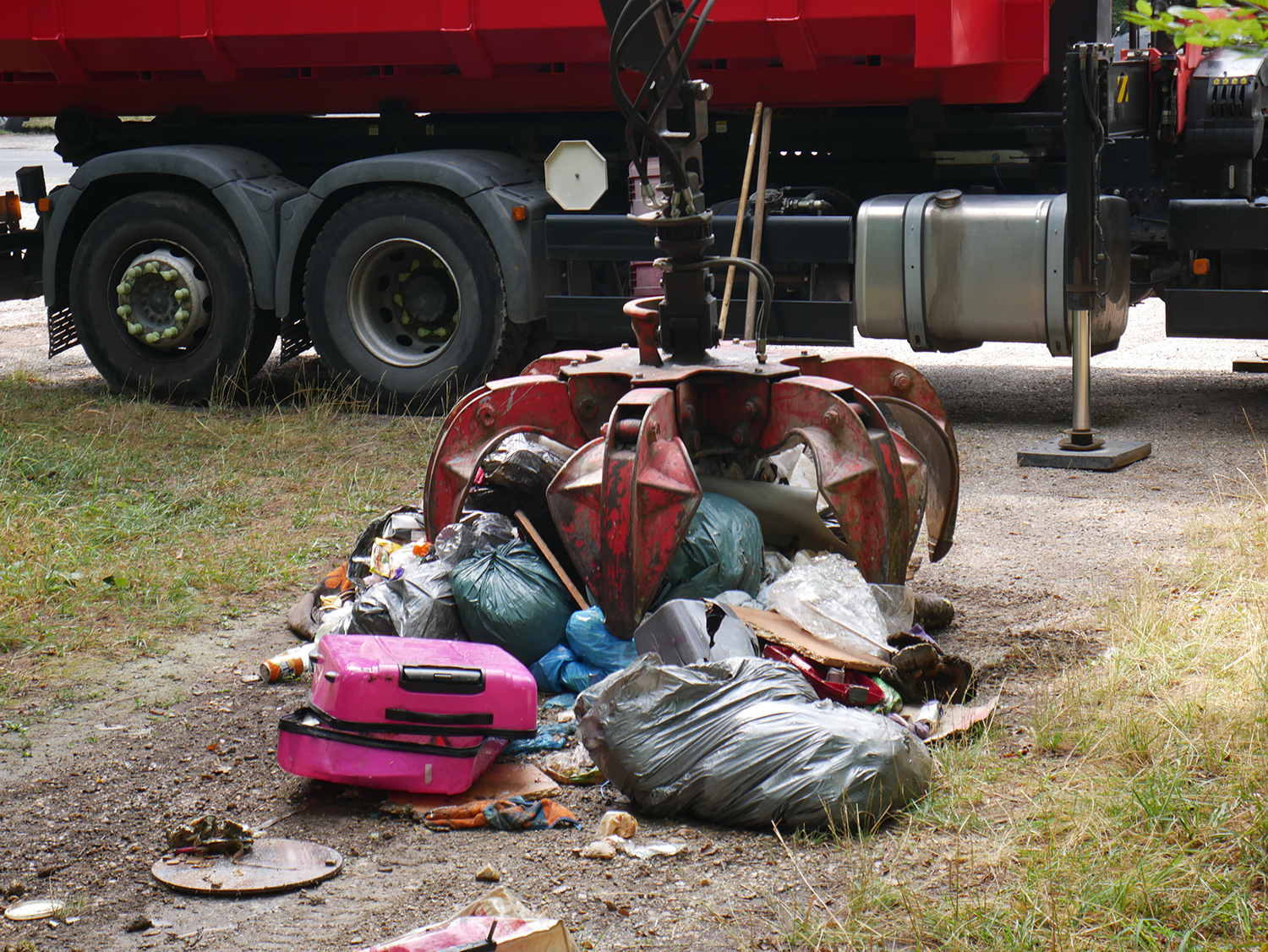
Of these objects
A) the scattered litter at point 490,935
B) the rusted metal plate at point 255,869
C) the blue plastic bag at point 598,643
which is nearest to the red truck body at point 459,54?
the blue plastic bag at point 598,643

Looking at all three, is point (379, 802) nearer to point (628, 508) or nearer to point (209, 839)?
point (209, 839)

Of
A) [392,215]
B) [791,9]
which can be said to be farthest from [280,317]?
[791,9]

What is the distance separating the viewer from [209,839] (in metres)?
3.13

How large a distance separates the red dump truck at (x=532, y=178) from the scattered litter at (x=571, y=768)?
415cm

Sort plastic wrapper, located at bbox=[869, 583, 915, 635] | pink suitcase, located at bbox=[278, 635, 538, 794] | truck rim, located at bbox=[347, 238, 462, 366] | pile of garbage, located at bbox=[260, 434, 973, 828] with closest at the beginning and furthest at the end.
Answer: pile of garbage, located at bbox=[260, 434, 973, 828], pink suitcase, located at bbox=[278, 635, 538, 794], plastic wrapper, located at bbox=[869, 583, 915, 635], truck rim, located at bbox=[347, 238, 462, 366]

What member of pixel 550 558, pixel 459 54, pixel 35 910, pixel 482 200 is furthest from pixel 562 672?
pixel 459 54

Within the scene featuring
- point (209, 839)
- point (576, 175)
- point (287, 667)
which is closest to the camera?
point (209, 839)

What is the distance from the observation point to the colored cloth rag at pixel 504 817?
3.24 metres

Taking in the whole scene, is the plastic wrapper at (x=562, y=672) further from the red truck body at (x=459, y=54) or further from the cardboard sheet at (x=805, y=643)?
the red truck body at (x=459, y=54)

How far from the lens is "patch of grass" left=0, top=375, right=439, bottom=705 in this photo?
473 centimetres

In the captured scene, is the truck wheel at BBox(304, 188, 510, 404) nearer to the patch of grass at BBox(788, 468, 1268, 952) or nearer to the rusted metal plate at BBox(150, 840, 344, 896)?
the patch of grass at BBox(788, 468, 1268, 952)

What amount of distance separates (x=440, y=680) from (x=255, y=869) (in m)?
0.61

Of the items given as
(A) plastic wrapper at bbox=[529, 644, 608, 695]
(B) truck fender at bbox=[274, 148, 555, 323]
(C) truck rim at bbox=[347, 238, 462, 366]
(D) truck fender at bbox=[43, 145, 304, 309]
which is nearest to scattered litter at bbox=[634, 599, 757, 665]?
(A) plastic wrapper at bbox=[529, 644, 608, 695]

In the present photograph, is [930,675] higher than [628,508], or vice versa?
[628,508]
